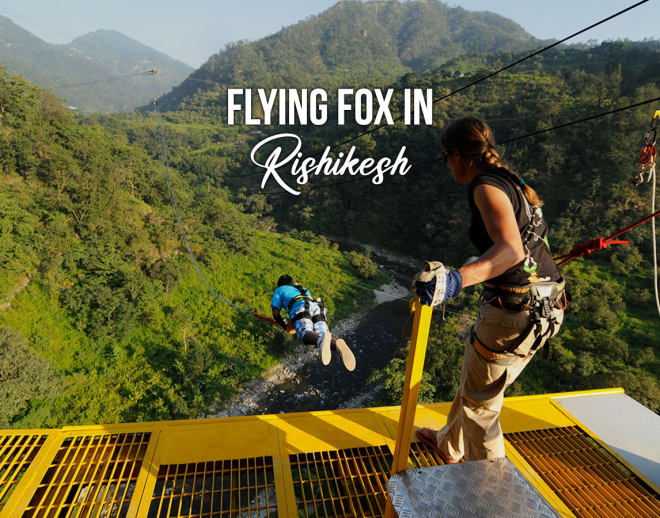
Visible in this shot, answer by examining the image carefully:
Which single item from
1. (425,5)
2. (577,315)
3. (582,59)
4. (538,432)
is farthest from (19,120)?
(425,5)

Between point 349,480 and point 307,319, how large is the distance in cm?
249

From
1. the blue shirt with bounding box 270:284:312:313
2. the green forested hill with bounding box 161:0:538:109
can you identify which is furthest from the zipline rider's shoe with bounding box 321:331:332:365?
the green forested hill with bounding box 161:0:538:109

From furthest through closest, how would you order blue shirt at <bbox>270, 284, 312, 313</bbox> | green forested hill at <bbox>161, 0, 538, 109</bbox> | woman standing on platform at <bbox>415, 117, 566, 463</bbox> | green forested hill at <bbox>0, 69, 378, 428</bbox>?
green forested hill at <bbox>161, 0, 538, 109</bbox> < green forested hill at <bbox>0, 69, 378, 428</bbox> < blue shirt at <bbox>270, 284, 312, 313</bbox> < woman standing on platform at <bbox>415, 117, 566, 463</bbox>

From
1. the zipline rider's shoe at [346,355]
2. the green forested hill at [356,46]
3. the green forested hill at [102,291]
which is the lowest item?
the green forested hill at [102,291]

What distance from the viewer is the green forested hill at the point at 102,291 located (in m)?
11.5

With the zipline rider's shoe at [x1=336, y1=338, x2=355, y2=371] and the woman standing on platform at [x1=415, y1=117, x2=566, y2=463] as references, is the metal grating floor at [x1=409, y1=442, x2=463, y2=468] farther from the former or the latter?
the zipline rider's shoe at [x1=336, y1=338, x2=355, y2=371]

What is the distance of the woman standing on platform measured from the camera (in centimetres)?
159

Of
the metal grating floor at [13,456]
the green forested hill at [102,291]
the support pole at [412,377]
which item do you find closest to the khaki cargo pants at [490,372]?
the support pole at [412,377]

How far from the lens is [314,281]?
22781 millimetres

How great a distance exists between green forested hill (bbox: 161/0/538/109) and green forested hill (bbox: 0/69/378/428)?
71.8 metres

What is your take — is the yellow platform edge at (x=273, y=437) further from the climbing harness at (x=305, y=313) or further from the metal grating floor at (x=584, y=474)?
the climbing harness at (x=305, y=313)

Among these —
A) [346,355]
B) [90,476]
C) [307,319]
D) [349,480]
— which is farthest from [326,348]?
[90,476]

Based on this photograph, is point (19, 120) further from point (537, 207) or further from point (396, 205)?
point (396, 205)

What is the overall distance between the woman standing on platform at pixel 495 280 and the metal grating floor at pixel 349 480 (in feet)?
3.05
